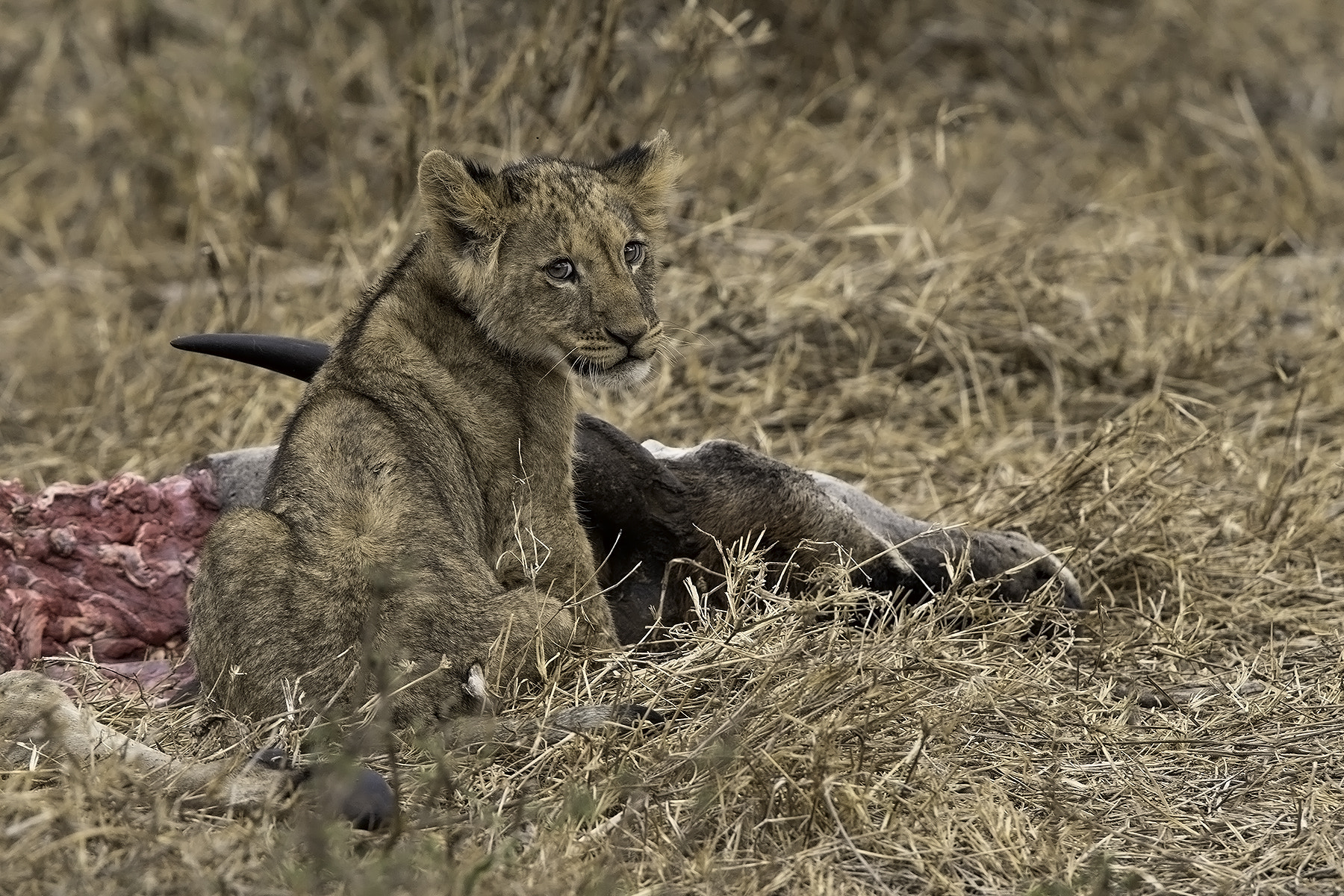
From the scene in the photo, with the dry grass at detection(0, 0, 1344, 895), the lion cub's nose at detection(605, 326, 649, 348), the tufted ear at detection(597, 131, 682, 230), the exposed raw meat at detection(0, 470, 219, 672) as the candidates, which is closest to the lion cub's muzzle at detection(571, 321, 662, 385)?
the lion cub's nose at detection(605, 326, 649, 348)

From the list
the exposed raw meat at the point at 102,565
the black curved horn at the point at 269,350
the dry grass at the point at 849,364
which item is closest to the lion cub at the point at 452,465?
the dry grass at the point at 849,364

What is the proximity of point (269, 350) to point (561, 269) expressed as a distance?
1018 millimetres

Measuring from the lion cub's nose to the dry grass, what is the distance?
70 centimetres

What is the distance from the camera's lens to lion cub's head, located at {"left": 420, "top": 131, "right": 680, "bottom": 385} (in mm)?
4340

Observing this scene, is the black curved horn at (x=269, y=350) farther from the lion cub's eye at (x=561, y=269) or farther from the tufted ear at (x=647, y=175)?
the tufted ear at (x=647, y=175)

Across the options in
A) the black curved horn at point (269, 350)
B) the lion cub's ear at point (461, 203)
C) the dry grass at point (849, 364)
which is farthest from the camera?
the black curved horn at point (269, 350)

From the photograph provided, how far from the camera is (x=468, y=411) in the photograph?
4.34 metres

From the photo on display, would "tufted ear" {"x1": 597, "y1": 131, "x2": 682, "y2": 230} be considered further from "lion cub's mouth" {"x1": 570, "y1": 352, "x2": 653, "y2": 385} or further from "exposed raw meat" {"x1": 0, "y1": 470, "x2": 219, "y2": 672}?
"exposed raw meat" {"x1": 0, "y1": 470, "x2": 219, "y2": 672}

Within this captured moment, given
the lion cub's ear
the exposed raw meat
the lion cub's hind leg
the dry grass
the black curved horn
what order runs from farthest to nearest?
1. the black curved horn
2. the exposed raw meat
3. the lion cub's ear
4. the lion cub's hind leg
5. the dry grass

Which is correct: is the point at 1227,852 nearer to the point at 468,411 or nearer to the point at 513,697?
the point at 513,697

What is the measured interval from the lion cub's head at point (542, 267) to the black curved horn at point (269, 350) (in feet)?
1.95

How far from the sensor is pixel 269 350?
4.85 m

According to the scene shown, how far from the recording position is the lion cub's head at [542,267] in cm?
434

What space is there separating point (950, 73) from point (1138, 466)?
18.4 ft
